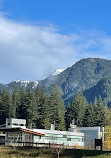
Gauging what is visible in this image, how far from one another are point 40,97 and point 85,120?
1583cm

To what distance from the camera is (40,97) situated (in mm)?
108625

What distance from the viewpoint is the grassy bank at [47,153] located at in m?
34.7

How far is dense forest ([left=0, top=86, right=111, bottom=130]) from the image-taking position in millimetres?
99438

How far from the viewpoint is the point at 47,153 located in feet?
123

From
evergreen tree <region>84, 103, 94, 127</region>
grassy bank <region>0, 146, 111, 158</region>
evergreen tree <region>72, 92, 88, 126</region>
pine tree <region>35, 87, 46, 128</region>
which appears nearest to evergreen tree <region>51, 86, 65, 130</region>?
pine tree <region>35, 87, 46, 128</region>

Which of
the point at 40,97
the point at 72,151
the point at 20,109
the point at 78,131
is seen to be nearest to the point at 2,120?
the point at 20,109

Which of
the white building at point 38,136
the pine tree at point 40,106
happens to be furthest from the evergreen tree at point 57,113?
the white building at point 38,136

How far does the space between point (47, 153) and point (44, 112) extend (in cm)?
6429

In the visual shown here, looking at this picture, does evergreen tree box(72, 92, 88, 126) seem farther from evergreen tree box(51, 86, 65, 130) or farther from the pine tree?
the pine tree

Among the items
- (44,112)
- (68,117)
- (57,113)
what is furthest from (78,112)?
(44,112)

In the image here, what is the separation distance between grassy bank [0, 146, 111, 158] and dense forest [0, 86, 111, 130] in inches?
2150

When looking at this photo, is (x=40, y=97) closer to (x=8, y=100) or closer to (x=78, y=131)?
(x=8, y=100)

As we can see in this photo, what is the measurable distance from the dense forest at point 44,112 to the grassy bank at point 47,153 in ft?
179

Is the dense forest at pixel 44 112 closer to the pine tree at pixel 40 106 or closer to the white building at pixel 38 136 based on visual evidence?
the pine tree at pixel 40 106
